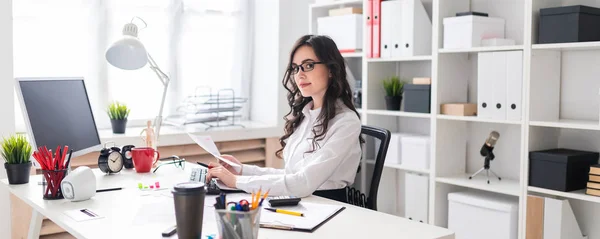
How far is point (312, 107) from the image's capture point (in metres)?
2.46

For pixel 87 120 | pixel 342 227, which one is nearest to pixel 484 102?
pixel 342 227

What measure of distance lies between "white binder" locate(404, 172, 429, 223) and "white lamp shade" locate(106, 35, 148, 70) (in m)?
1.84

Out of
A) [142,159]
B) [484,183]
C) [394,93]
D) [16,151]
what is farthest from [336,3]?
[16,151]

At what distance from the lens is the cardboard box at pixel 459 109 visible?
3.30 m

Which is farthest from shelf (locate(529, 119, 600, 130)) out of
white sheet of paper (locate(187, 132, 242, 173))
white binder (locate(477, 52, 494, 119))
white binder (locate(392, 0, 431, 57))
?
white sheet of paper (locate(187, 132, 242, 173))

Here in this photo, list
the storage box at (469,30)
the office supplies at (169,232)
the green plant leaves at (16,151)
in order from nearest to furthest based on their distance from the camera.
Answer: the office supplies at (169,232), the green plant leaves at (16,151), the storage box at (469,30)

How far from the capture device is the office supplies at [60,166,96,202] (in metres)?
1.99

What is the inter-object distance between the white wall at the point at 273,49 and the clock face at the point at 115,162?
6.18ft

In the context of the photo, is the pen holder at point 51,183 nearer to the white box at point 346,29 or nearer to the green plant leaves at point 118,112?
the green plant leaves at point 118,112

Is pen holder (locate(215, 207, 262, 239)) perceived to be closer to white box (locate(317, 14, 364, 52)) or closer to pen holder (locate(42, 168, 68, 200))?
pen holder (locate(42, 168, 68, 200))

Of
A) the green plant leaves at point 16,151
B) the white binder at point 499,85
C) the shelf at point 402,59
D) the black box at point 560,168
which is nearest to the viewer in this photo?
the green plant leaves at point 16,151

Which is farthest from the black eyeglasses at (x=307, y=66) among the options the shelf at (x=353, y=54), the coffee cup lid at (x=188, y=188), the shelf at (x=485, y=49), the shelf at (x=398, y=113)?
the shelf at (x=353, y=54)

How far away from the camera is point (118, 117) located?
3609 mm

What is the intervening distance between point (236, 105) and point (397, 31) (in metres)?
1.37
